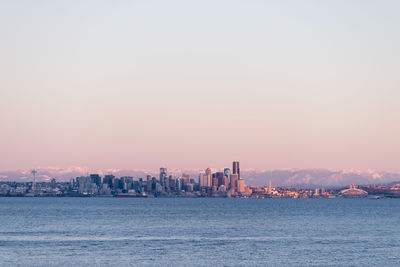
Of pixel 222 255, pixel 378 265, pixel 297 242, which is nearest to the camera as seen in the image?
pixel 378 265

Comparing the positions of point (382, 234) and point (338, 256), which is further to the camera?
point (382, 234)

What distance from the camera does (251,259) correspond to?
74.6m

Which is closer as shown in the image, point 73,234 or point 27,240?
point 27,240

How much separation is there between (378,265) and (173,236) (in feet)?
133

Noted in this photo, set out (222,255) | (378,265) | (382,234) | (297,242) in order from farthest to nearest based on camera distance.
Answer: (382,234), (297,242), (222,255), (378,265)

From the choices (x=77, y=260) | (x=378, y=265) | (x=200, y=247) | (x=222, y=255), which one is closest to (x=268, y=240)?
(x=200, y=247)

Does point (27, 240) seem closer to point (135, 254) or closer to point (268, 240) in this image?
point (135, 254)

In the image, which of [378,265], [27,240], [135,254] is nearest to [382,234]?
[378,265]

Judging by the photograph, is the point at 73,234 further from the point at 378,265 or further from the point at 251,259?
the point at 378,265

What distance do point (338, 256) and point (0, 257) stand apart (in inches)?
1542

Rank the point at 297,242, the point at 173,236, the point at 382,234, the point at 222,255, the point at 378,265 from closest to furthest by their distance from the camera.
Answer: the point at 378,265 → the point at 222,255 → the point at 297,242 → the point at 173,236 → the point at 382,234

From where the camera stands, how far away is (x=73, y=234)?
107188 millimetres

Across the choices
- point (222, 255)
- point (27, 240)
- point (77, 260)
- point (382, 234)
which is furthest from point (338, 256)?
point (27, 240)

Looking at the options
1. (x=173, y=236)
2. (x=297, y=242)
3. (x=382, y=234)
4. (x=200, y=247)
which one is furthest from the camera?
(x=382, y=234)
